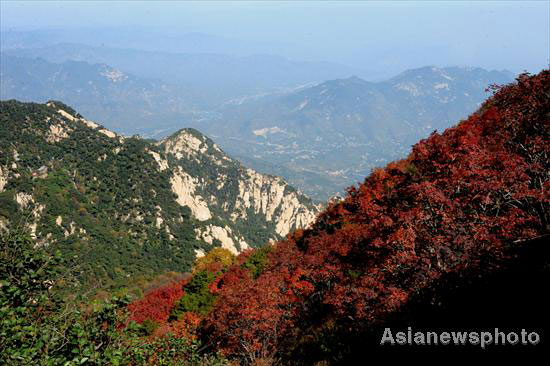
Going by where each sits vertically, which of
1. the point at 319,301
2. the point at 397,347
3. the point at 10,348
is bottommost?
the point at 319,301

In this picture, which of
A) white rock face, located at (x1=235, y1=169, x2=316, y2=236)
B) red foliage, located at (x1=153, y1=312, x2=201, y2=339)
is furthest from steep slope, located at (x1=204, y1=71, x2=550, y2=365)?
white rock face, located at (x1=235, y1=169, x2=316, y2=236)

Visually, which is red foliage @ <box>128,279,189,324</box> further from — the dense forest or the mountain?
the mountain

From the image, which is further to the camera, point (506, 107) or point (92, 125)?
point (92, 125)

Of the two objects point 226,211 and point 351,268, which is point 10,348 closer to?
point 351,268

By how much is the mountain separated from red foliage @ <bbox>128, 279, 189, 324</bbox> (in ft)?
67.8

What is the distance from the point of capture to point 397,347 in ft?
46.3

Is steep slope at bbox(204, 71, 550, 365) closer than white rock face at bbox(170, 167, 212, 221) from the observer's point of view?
Yes

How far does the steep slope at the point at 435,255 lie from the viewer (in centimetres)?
1361

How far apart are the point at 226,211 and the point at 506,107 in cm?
12264

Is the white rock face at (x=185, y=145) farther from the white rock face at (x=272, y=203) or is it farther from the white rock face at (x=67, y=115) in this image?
the white rock face at (x=67, y=115)

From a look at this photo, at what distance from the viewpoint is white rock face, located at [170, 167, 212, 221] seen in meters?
109

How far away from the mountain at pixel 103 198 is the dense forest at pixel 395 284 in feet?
155

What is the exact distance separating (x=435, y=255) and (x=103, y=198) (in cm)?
8816

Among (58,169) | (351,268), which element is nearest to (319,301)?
(351,268)
